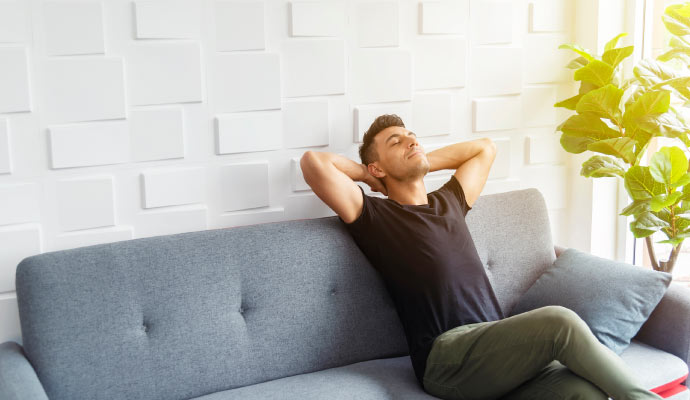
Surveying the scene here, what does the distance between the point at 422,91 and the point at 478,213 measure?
566 mm

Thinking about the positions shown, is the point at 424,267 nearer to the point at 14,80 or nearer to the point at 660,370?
the point at 660,370

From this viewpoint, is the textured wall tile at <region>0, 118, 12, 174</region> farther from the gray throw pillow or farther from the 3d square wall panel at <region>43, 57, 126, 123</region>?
the gray throw pillow

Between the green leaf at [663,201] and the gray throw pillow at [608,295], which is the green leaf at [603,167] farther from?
the gray throw pillow at [608,295]

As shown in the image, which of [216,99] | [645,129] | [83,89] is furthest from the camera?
[645,129]

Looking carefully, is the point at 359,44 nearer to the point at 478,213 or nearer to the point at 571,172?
the point at 478,213

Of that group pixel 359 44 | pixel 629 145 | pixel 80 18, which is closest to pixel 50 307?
pixel 80 18

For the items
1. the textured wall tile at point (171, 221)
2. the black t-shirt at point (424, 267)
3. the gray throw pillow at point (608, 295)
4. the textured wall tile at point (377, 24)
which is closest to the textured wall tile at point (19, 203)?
the textured wall tile at point (171, 221)

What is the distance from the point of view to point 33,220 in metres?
2.38

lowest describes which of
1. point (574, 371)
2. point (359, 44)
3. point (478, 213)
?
point (574, 371)

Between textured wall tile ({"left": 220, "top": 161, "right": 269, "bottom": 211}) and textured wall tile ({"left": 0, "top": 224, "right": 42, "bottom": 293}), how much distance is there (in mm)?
648

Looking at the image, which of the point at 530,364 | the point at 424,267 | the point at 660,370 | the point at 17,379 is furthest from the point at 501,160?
the point at 17,379

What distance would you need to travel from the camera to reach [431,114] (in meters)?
3.08

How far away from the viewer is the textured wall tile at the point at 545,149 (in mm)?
3369

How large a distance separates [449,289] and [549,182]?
1198mm
